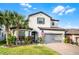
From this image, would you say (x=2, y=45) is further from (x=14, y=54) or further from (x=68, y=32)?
(x=68, y=32)

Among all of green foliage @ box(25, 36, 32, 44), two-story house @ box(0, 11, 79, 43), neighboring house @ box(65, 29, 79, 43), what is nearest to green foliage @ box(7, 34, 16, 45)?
two-story house @ box(0, 11, 79, 43)

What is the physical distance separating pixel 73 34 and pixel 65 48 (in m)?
0.21

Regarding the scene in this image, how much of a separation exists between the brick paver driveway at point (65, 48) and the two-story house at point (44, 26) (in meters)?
0.07

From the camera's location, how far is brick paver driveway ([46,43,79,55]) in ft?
24.7

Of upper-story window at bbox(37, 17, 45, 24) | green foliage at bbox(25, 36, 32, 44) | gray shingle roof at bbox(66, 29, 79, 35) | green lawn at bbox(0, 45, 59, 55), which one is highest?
upper-story window at bbox(37, 17, 45, 24)

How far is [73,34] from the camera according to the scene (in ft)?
24.9

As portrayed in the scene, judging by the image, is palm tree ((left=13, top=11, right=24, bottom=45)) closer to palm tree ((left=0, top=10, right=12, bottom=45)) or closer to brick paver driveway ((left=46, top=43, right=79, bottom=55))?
palm tree ((left=0, top=10, right=12, bottom=45))

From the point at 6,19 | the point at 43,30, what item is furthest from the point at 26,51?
the point at 6,19

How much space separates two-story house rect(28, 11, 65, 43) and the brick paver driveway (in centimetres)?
7

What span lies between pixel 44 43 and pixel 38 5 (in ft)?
1.65

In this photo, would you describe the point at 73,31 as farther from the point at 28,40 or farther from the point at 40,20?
the point at 28,40

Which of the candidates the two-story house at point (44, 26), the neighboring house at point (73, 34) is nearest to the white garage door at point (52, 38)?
the two-story house at point (44, 26)

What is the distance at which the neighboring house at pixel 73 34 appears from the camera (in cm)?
758
